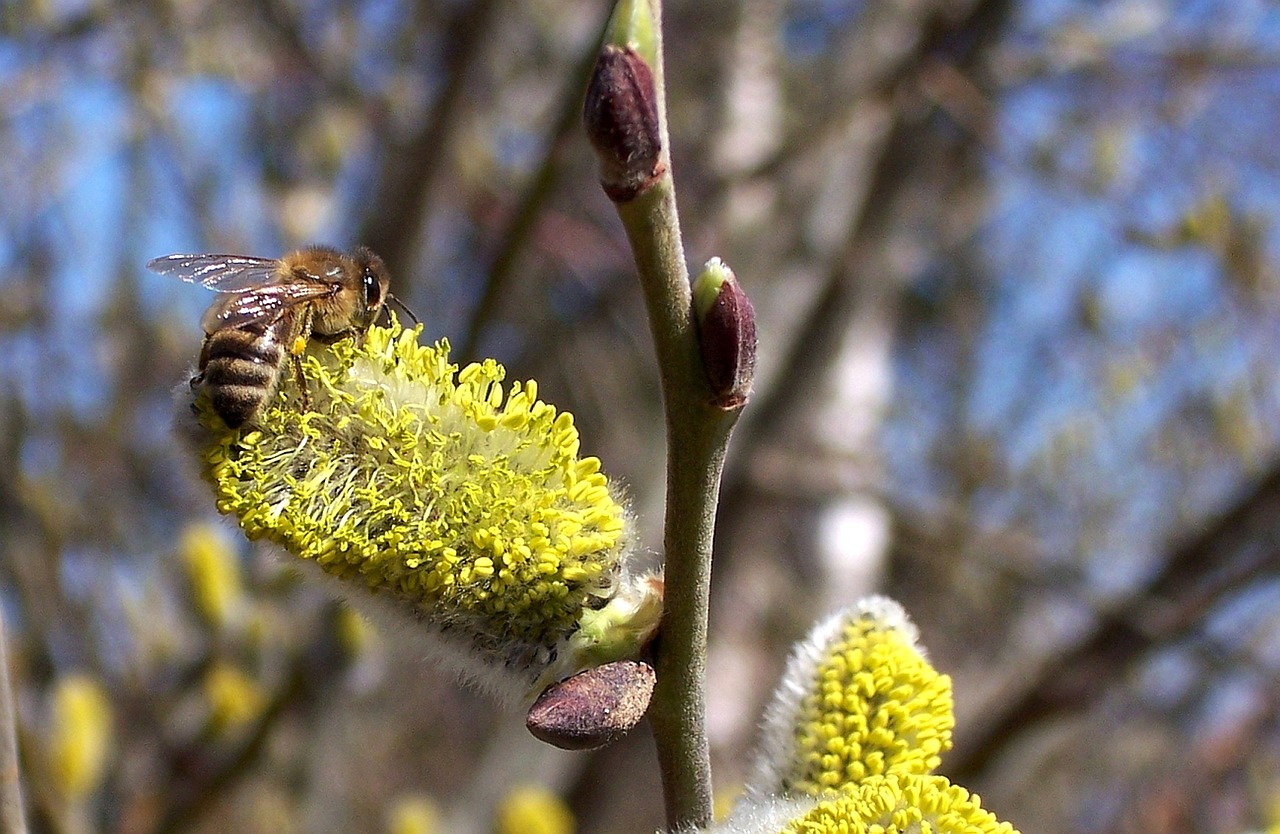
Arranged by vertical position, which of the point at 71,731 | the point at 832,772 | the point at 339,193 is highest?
the point at 339,193

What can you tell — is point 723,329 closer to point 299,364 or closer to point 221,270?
point 299,364

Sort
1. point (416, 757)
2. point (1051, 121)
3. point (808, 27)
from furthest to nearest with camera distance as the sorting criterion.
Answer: point (416, 757)
point (808, 27)
point (1051, 121)

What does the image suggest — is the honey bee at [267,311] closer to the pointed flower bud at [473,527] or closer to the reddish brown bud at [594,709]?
the pointed flower bud at [473,527]

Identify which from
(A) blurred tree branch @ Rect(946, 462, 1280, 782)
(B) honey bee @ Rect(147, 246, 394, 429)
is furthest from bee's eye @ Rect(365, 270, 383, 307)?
(A) blurred tree branch @ Rect(946, 462, 1280, 782)

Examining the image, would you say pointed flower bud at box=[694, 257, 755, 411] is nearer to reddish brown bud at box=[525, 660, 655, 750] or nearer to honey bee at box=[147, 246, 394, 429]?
reddish brown bud at box=[525, 660, 655, 750]

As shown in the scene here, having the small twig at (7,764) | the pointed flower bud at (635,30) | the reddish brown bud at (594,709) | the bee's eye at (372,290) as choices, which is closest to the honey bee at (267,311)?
the bee's eye at (372,290)

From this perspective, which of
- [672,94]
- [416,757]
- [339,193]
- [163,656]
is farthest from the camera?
[416,757]

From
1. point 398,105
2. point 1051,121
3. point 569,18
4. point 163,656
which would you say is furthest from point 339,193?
point 1051,121

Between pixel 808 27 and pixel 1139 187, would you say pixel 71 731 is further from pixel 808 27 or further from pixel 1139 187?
pixel 808 27

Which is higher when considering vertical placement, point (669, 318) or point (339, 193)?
point (339, 193)
